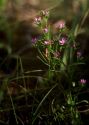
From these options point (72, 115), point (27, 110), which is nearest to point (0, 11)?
point (27, 110)

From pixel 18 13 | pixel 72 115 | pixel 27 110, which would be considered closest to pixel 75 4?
pixel 18 13

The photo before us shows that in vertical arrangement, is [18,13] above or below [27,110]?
above

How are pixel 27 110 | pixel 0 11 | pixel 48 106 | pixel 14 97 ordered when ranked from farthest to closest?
pixel 0 11
pixel 14 97
pixel 27 110
pixel 48 106

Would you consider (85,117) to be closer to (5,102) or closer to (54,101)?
(54,101)

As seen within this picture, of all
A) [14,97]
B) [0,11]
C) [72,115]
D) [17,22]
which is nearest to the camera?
[72,115]

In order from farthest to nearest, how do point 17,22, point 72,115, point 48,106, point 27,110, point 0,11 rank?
point 17,22 < point 0,11 < point 27,110 < point 48,106 < point 72,115

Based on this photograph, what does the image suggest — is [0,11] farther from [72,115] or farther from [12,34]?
[72,115]

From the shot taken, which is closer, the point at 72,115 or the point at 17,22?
the point at 72,115

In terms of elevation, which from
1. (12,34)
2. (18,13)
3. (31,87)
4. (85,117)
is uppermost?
(18,13)

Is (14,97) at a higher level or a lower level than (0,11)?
lower
